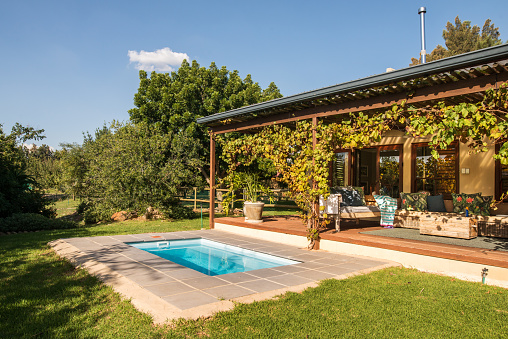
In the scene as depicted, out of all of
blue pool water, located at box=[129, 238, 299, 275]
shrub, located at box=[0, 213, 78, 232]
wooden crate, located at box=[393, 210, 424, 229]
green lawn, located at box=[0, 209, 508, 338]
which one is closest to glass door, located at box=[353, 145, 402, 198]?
wooden crate, located at box=[393, 210, 424, 229]

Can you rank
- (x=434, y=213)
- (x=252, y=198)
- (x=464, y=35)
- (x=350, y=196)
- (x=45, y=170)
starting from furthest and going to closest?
(x=45, y=170), (x=464, y=35), (x=252, y=198), (x=350, y=196), (x=434, y=213)

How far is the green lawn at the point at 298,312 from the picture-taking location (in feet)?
9.31

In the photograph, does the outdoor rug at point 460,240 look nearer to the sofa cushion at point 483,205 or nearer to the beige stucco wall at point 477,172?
the sofa cushion at point 483,205

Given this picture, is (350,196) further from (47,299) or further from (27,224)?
(27,224)

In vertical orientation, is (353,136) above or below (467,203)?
above

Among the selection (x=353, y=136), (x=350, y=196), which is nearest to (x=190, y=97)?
(x=350, y=196)

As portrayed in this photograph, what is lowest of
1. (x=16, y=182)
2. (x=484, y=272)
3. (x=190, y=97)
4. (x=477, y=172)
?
(x=484, y=272)

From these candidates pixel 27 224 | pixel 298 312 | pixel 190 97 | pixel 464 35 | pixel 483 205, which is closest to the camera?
pixel 298 312

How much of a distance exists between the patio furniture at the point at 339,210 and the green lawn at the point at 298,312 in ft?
7.84

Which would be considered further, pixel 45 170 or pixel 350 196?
pixel 45 170

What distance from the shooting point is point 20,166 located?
42.4ft

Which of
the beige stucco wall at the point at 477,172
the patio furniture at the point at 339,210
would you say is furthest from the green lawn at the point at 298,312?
the beige stucco wall at the point at 477,172

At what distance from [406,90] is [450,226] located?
2.68 m

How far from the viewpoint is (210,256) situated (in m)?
6.93
